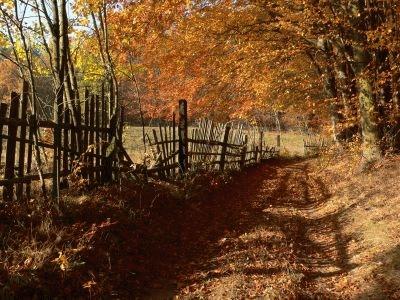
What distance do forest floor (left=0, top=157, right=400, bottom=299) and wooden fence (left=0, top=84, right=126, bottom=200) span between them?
0.65 meters

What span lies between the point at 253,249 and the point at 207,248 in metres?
0.93

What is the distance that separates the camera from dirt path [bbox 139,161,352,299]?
19.1 feet

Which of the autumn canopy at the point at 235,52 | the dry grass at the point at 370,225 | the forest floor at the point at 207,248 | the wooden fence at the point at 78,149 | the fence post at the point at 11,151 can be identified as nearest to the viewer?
the forest floor at the point at 207,248

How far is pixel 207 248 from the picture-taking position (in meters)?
7.61

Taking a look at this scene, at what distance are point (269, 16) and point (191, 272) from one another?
14.4 m

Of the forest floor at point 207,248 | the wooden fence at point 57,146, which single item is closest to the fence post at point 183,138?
the forest floor at point 207,248

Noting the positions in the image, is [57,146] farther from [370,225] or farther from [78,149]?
[370,225]

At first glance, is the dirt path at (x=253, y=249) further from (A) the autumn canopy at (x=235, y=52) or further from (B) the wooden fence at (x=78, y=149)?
(A) the autumn canopy at (x=235, y=52)

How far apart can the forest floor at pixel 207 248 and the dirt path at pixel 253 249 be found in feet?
0.07

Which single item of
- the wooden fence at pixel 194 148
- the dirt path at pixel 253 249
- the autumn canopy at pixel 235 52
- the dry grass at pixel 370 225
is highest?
the autumn canopy at pixel 235 52

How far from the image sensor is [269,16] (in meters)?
18.3

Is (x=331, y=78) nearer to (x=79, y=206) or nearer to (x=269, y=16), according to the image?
(x=269, y=16)

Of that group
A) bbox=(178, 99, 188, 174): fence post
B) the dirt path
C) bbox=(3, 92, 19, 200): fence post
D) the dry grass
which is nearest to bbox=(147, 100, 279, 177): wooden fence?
bbox=(178, 99, 188, 174): fence post

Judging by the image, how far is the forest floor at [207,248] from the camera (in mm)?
5426
